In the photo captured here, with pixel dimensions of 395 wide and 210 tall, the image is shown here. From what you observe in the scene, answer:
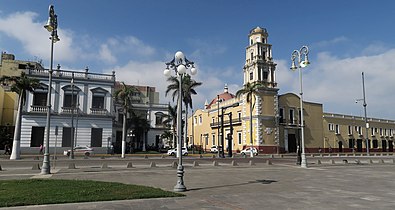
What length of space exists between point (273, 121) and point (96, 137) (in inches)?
1171

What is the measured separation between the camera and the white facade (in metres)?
39.1

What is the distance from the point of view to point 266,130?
50.9m

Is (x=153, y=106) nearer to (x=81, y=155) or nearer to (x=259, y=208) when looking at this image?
(x=81, y=155)

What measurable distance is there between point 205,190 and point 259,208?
3.46 meters

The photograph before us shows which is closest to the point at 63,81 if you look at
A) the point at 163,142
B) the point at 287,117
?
the point at 163,142

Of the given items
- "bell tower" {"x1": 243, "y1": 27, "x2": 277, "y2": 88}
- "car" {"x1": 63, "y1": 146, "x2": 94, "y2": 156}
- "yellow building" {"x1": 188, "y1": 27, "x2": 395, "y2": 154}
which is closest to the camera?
"car" {"x1": 63, "y1": 146, "x2": 94, "y2": 156}

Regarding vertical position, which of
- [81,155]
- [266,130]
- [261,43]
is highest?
[261,43]

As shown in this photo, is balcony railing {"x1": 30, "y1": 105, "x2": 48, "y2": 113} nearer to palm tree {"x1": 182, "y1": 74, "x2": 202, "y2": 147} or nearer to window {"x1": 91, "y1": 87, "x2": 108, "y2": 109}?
window {"x1": 91, "y1": 87, "x2": 108, "y2": 109}

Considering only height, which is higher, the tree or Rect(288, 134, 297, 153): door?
the tree

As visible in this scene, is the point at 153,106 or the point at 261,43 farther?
the point at 153,106

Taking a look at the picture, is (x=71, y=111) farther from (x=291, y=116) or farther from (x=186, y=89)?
(x=291, y=116)

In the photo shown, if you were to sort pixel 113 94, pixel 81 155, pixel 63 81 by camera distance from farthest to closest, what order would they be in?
1. pixel 113 94
2. pixel 63 81
3. pixel 81 155

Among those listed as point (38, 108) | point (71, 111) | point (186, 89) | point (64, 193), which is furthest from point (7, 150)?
point (64, 193)

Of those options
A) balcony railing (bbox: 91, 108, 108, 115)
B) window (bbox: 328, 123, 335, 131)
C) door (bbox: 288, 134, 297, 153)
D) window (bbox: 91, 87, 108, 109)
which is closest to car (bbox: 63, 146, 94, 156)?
balcony railing (bbox: 91, 108, 108, 115)
